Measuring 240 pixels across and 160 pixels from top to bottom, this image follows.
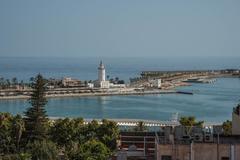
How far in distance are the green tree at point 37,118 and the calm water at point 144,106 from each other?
2816 cm

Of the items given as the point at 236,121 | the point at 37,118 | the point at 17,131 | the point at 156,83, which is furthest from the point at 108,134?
the point at 156,83

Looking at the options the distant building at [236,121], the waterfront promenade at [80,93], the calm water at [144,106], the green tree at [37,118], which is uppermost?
the distant building at [236,121]

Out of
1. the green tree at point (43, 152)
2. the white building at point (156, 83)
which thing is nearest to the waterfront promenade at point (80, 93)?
the white building at point (156, 83)

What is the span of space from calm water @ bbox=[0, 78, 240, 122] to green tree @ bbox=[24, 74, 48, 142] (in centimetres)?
2816

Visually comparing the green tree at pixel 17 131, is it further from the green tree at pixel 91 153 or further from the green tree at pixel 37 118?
the green tree at pixel 91 153

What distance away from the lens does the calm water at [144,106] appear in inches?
1994

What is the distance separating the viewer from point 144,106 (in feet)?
189

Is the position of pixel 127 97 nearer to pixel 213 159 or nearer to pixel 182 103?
pixel 182 103

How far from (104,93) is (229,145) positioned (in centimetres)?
6369

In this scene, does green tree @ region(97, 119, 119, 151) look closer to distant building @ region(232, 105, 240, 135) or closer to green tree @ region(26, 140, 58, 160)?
green tree @ region(26, 140, 58, 160)

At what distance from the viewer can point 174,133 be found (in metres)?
7.96

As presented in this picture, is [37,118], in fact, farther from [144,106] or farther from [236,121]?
[144,106]

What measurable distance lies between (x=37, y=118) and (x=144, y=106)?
39390 millimetres

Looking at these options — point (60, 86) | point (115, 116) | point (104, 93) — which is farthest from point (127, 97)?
point (115, 116)
